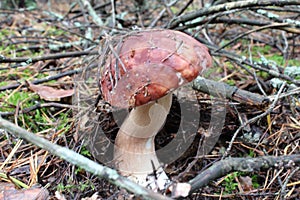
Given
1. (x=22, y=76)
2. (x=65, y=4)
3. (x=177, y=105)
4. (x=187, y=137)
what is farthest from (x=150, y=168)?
(x=65, y=4)

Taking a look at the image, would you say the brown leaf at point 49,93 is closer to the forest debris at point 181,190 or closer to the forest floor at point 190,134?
the forest floor at point 190,134

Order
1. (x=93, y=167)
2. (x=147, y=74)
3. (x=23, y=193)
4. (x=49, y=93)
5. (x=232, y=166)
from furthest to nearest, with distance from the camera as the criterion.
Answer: (x=49, y=93) < (x=23, y=193) < (x=147, y=74) < (x=232, y=166) < (x=93, y=167)

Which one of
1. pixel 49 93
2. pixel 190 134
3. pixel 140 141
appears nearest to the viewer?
pixel 140 141

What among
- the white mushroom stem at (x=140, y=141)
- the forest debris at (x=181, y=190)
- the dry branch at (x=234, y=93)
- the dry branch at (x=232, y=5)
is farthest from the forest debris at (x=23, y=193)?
the dry branch at (x=232, y=5)

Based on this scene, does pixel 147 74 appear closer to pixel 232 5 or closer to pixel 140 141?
pixel 140 141

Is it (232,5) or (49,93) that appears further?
(49,93)

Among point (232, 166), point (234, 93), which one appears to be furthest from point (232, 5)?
point (232, 166)

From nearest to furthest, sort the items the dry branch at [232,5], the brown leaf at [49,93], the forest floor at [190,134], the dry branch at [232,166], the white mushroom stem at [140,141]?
the dry branch at [232,166] < the forest floor at [190,134] < the white mushroom stem at [140,141] < the dry branch at [232,5] < the brown leaf at [49,93]

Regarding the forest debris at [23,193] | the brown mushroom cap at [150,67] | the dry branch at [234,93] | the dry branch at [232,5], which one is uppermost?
the dry branch at [232,5]
